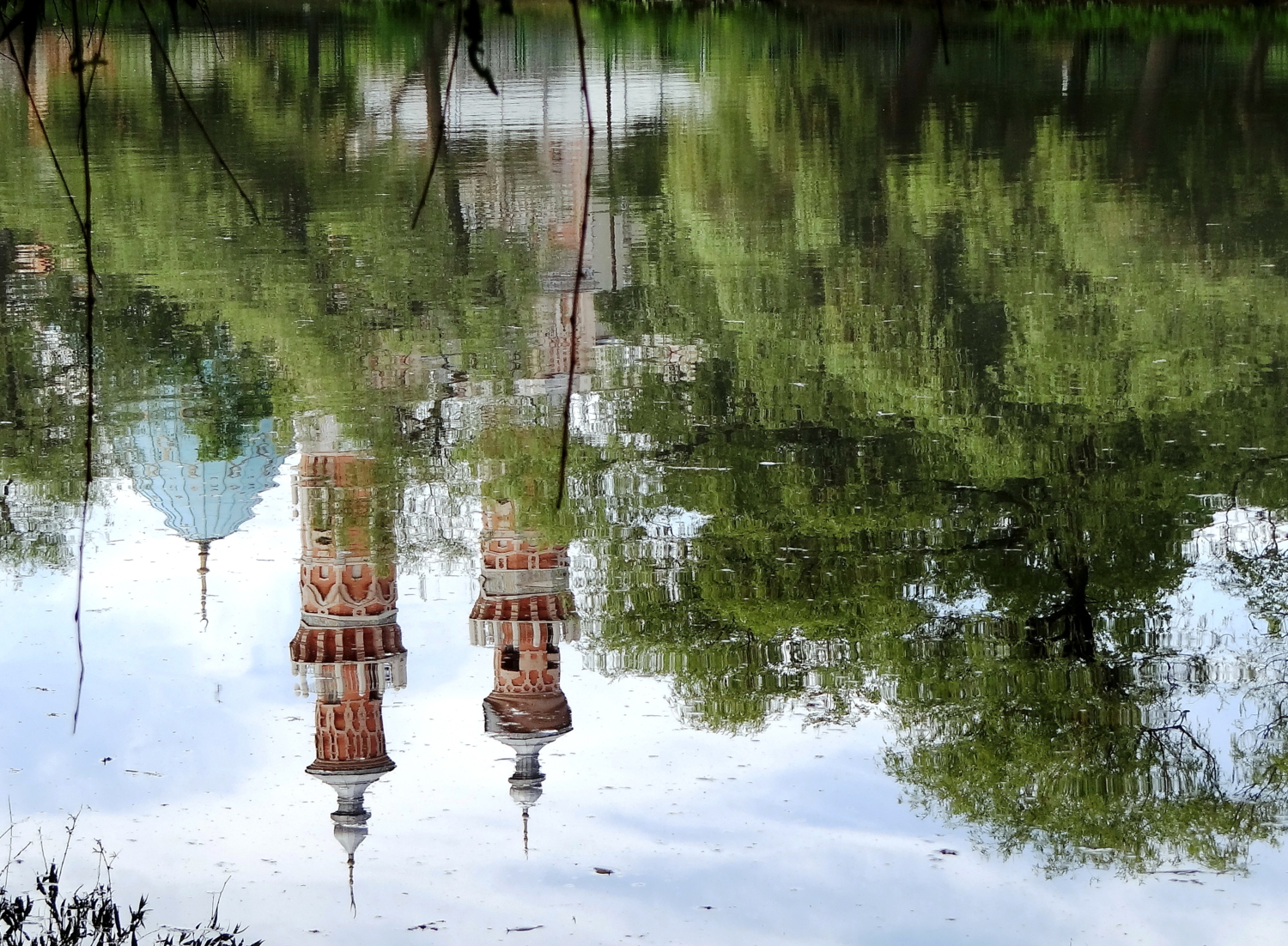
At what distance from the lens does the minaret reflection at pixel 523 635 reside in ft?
27.8

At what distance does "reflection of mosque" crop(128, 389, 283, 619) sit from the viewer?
1161 centimetres

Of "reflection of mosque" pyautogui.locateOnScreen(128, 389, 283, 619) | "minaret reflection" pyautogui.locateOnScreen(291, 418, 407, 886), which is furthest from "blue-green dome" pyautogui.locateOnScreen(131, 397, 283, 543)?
"minaret reflection" pyautogui.locateOnScreen(291, 418, 407, 886)

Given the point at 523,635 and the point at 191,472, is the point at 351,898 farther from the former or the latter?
the point at 191,472

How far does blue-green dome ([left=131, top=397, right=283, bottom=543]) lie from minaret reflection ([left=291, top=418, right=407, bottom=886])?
1.70ft

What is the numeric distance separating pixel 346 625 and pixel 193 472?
172cm

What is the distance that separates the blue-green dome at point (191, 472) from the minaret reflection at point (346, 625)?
1.70ft

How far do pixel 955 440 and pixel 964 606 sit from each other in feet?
10.4

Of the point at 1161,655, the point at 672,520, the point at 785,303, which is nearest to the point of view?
the point at 1161,655

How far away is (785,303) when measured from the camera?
60.3 feet

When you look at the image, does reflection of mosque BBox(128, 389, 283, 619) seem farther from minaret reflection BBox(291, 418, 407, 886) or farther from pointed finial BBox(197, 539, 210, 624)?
minaret reflection BBox(291, 418, 407, 886)

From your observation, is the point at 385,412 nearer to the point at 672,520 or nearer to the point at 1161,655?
the point at 672,520

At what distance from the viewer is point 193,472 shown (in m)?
13.4

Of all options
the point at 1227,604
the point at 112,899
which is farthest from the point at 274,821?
the point at 1227,604

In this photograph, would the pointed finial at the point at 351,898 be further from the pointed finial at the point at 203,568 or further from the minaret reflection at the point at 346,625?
the pointed finial at the point at 203,568
